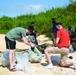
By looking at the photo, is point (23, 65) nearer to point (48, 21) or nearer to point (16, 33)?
point (16, 33)

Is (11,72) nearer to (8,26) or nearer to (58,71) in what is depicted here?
(58,71)

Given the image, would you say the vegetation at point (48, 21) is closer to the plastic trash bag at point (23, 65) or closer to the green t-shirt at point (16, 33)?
the plastic trash bag at point (23, 65)

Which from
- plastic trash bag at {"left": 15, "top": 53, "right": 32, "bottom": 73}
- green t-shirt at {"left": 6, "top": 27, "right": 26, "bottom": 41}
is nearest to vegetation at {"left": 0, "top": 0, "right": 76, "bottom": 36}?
plastic trash bag at {"left": 15, "top": 53, "right": 32, "bottom": 73}

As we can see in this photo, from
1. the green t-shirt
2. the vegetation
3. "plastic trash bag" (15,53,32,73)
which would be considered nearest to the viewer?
the green t-shirt

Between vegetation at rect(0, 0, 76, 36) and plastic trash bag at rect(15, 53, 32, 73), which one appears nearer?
plastic trash bag at rect(15, 53, 32, 73)

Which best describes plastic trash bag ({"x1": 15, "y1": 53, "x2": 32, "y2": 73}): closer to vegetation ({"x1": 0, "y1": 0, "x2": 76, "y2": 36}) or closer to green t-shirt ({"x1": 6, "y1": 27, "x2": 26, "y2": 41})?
green t-shirt ({"x1": 6, "y1": 27, "x2": 26, "y2": 41})

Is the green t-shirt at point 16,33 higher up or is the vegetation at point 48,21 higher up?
the vegetation at point 48,21

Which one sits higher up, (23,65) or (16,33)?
(16,33)

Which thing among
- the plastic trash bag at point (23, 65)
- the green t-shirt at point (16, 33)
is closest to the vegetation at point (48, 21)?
the plastic trash bag at point (23, 65)

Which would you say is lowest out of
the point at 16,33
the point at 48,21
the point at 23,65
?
the point at 23,65

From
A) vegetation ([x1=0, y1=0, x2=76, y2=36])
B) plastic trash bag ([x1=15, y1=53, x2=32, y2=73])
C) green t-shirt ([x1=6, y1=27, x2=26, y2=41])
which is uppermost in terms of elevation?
vegetation ([x1=0, y1=0, x2=76, y2=36])

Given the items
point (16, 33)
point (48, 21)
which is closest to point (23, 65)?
point (16, 33)

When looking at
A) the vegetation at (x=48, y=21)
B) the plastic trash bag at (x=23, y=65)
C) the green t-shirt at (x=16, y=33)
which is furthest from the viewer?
the vegetation at (x=48, y=21)

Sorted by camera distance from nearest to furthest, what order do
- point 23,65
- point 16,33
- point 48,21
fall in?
1. point 16,33
2. point 23,65
3. point 48,21
